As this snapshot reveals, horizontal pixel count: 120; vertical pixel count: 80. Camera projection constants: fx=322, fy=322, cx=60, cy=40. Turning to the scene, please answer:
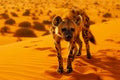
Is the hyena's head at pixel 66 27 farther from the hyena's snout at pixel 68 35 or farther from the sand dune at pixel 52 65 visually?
the sand dune at pixel 52 65

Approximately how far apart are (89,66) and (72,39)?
1028 mm

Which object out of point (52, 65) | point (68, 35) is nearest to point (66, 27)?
point (68, 35)

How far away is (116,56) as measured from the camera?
28.1 feet

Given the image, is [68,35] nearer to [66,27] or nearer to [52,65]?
[66,27]

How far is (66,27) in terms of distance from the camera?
6484 mm

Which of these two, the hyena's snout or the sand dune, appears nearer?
the hyena's snout

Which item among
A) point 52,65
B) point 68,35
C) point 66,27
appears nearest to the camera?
point 68,35

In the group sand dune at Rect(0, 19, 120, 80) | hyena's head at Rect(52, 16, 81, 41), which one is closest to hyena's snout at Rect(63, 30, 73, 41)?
hyena's head at Rect(52, 16, 81, 41)

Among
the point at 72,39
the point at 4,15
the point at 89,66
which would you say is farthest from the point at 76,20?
the point at 4,15

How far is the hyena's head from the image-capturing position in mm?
6353

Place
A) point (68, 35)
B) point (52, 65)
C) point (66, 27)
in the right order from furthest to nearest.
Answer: point (52, 65)
point (66, 27)
point (68, 35)

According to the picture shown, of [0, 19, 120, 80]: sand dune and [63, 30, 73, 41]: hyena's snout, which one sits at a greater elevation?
[63, 30, 73, 41]: hyena's snout

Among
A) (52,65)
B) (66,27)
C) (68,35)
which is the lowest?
(52,65)

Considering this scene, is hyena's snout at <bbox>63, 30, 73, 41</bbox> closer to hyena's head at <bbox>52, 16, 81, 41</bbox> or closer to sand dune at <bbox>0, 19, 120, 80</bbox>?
Answer: hyena's head at <bbox>52, 16, 81, 41</bbox>
